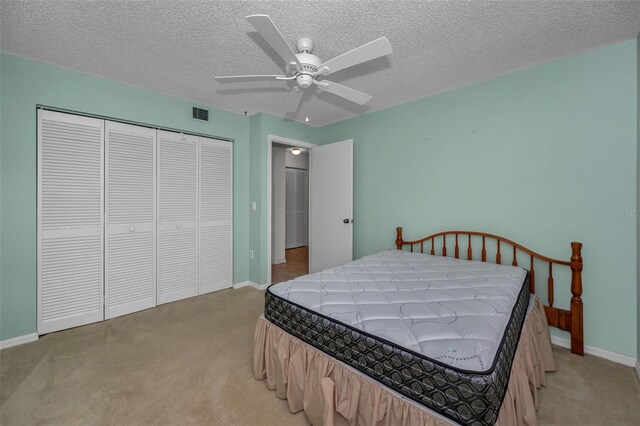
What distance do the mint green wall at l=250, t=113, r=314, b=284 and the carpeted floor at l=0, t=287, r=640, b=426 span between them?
123cm

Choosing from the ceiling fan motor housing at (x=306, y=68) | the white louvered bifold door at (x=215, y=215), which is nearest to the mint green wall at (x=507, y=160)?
the white louvered bifold door at (x=215, y=215)

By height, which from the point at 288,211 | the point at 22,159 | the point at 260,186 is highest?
the point at 22,159

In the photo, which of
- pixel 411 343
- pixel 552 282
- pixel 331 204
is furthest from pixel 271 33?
pixel 552 282

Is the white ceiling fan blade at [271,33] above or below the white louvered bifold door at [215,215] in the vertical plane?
above

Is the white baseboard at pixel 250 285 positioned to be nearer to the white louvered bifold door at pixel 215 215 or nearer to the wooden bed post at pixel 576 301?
the white louvered bifold door at pixel 215 215

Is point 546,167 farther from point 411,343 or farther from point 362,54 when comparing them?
point 411,343

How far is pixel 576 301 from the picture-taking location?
2.12m

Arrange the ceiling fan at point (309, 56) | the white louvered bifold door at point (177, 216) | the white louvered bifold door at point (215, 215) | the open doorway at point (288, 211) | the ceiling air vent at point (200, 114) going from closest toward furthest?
the ceiling fan at point (309, 56), the white louvered bifold door at point (177, 216), the ceiling air vent at point (200, 114), the white louvered bifold door at point (215, 215), the open doorway at point (288, 211)

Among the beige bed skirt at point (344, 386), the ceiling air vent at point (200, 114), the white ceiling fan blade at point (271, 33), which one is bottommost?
the beige bed skirt at point (344, 386)

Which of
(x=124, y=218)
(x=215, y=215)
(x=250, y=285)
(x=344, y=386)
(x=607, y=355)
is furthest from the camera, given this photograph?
(x=250, y=285)

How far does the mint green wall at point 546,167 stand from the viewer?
80.7 inches

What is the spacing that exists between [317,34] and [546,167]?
2.28 meters

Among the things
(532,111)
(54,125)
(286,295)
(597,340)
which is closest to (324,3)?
(286,295)

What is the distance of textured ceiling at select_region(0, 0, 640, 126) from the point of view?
1.69m
